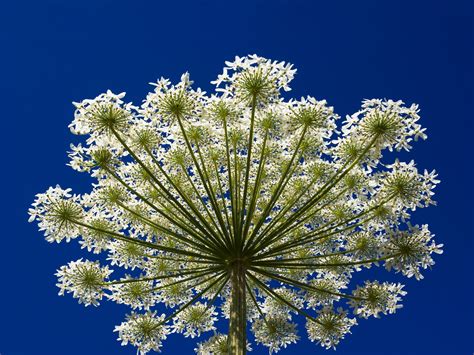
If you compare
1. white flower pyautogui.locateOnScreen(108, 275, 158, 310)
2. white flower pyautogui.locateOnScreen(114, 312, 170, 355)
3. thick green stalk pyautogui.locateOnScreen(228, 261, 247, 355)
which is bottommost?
thick green stalk pyautogui.locateOnScreen(228, 261, 247, 355)

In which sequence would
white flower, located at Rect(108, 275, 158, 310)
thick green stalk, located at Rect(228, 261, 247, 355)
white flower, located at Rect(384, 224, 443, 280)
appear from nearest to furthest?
thick green stalk, located at Rect(228, 261, 247, 355), white flower, located at Rect(384, 224, 443, 280), white flower, located at Rect(108, 275, 158, 310)

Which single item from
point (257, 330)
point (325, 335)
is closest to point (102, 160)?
point (257, 330)

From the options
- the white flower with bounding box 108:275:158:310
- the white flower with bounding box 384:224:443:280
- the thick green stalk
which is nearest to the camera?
the thick green stalk

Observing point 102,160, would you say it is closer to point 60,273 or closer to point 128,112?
point 128,112

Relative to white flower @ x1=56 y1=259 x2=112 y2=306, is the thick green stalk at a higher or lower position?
lower

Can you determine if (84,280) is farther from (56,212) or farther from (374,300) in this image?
(374,300)

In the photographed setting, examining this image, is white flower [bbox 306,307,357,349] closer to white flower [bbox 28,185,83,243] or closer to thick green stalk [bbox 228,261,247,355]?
thick green stalk [bbox 228,261,247,355]

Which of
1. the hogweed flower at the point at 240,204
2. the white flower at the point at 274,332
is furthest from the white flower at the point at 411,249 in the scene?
the white flower at the point at 274,332

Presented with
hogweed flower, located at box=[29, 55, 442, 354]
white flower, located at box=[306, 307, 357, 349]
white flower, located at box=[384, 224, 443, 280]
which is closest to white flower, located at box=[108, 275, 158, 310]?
hogweed flower, located at box=[29, 55, 442, 354]
